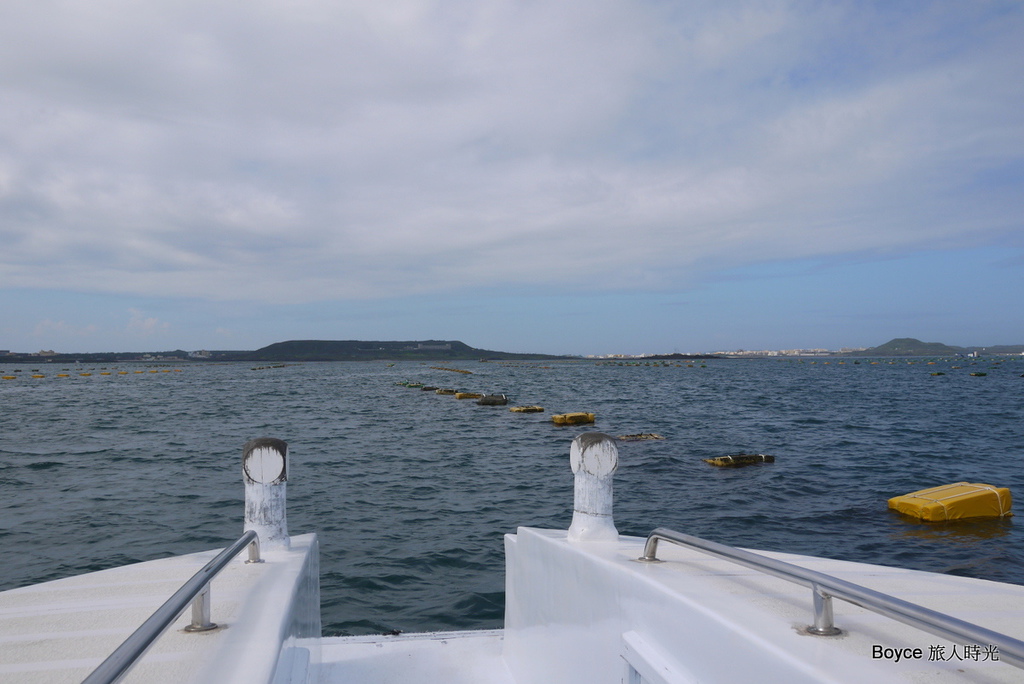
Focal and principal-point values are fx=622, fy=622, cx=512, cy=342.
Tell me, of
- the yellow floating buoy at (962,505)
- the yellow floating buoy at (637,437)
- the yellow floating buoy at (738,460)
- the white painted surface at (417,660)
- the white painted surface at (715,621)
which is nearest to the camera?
the white painted surface at (715,621)

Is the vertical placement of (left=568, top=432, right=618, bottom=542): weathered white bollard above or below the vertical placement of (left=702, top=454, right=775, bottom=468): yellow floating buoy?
above

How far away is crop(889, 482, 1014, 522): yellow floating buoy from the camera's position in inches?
560

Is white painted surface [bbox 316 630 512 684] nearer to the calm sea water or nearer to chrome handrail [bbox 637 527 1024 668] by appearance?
the calm sea water

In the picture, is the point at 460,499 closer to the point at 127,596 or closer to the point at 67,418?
the point at 127,596

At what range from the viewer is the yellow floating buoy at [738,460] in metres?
20.9

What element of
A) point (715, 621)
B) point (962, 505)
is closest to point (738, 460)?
point (962, 505)

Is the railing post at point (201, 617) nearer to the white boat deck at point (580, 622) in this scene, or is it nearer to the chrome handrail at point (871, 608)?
the white boat deck at point (580, 622)

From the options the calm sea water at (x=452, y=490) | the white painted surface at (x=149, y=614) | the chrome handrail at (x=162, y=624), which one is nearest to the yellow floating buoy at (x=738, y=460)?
the calm sea water at (x=452, y=490)

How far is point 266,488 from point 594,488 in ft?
7.85

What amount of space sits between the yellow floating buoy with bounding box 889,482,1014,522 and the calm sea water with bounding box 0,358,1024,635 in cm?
29

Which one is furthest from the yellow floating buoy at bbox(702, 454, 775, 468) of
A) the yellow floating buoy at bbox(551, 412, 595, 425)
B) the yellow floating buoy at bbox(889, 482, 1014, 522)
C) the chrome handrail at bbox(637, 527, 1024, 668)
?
the chrome handrail at bbox(637, 527, 1024, 668)

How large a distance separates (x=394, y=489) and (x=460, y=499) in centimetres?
228

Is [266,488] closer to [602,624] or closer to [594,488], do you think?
[594,488]

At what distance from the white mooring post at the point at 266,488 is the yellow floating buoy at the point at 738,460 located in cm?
1862
